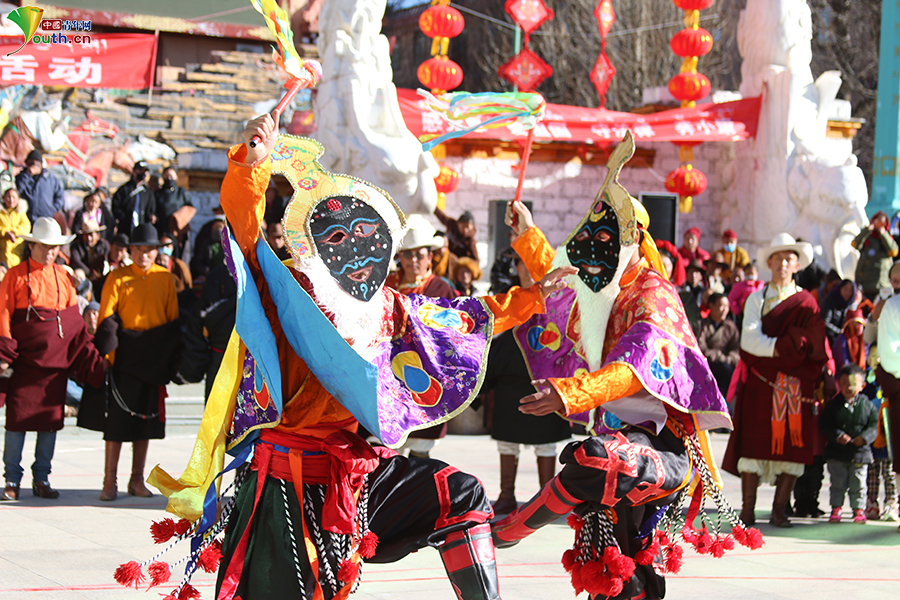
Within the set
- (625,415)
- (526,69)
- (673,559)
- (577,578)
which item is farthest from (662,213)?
(577,578)

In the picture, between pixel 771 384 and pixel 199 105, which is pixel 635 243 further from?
pixel 199 105

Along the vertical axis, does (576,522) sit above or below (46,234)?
below

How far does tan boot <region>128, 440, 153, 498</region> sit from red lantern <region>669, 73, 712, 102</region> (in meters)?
9.32

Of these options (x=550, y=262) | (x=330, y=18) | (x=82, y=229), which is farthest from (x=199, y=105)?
(x=550, y=262)

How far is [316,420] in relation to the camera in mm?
3242

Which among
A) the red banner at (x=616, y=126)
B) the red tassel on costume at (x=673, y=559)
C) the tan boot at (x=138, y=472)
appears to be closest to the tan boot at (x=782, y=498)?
the red tassel on costume at (x=673, y=559)

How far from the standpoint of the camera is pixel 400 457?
3.47 metres

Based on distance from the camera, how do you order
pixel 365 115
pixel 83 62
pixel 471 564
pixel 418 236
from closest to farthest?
1. pixel 471 564
2. pixel 418 236
3. pixel 365 115
4. pixel 83 62

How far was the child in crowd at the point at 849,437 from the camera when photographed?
6523mm

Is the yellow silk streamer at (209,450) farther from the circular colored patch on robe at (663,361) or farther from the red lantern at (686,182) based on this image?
the red lantern at (686,182)

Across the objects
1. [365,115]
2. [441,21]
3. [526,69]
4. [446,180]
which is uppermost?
[441,21]

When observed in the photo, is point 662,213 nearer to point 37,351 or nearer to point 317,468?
point 37,351

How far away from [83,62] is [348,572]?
33.8ft

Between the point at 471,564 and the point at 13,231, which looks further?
the point at 13,231
